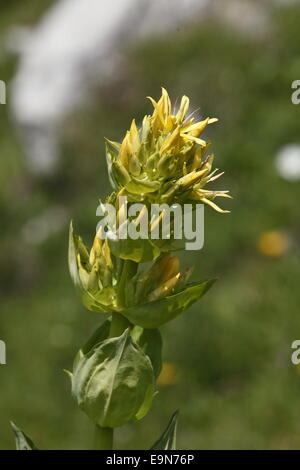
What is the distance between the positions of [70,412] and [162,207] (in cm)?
373

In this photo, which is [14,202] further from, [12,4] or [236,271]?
[12,4]

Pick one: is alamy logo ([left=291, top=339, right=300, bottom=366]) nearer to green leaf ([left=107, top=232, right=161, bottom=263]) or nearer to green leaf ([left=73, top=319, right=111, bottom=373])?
green leaf ([left=73, top=319, right=111, bottom=373])

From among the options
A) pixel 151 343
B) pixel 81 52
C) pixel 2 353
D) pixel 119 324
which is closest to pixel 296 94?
pixel 81 52

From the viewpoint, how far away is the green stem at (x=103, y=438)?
6.92ft

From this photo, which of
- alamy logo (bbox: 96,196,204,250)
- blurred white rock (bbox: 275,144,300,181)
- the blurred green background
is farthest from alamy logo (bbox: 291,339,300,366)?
alamy logo (bbox: 96,196,204,250)

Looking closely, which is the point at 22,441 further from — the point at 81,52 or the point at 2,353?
the point at 81,52

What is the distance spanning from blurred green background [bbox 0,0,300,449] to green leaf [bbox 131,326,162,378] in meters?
2.93

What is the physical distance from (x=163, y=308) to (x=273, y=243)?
4.73 meters

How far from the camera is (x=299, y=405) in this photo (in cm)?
515

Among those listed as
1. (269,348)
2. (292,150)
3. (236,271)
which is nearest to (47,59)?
(292,150)

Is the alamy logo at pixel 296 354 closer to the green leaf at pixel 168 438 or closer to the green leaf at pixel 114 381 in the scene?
the green leaf at pixel 168 438

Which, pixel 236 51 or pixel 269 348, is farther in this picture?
pixel 236 51

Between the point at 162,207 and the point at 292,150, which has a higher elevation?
the point at 292,150

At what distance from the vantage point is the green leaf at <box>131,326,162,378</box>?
2.20 metres
